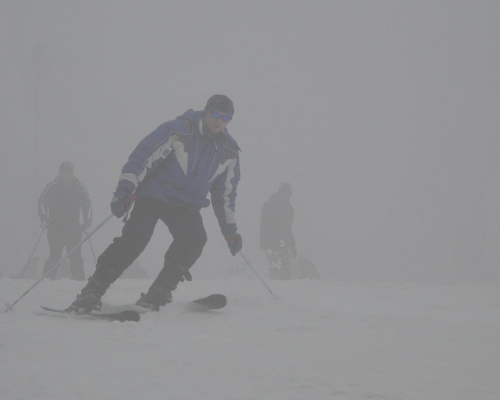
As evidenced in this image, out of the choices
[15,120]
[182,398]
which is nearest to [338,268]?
[15,120]

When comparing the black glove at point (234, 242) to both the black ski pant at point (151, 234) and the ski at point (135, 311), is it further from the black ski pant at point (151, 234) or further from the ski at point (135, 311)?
the ski at point (135, 311)

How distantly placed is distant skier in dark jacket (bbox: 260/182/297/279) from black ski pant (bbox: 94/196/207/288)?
7.26m

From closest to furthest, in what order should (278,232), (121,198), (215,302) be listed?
(121,198) < (215,302) < (278,232)

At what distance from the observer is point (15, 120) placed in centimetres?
6038

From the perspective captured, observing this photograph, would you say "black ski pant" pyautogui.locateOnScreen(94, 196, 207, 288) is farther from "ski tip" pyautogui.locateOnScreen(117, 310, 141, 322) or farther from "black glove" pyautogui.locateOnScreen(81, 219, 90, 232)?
"black glove" pyautogui.locateOnScreen(81, 219, 90, 232)

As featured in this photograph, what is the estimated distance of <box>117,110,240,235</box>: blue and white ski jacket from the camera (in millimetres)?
4223

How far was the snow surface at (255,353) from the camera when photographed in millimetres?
2189

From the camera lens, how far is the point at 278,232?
11797 mm

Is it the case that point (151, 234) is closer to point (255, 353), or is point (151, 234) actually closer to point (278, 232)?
point (255, 353)

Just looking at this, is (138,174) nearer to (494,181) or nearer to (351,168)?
(494,181)

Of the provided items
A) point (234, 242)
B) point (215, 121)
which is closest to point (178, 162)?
point (215, 121)

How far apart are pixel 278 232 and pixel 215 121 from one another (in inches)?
301

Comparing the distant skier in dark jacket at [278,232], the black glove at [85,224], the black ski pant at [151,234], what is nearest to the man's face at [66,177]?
the black glove at [85,224]

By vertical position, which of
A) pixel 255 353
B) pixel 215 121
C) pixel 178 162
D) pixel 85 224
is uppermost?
pixel 215 121
